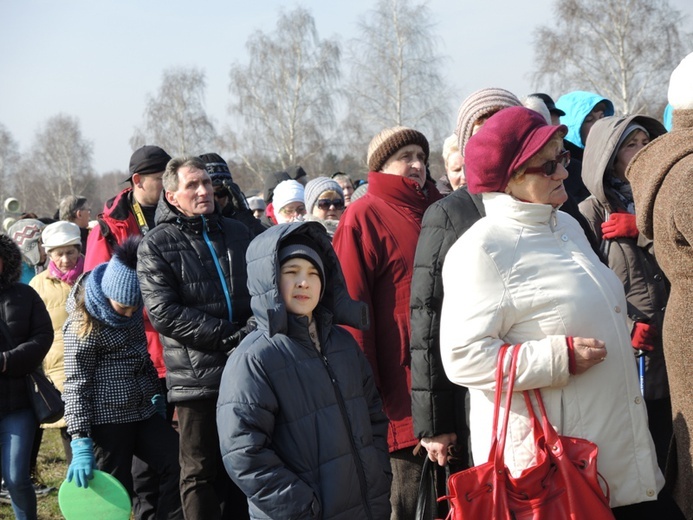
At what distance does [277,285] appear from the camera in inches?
→ 127

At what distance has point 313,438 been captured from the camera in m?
3.17

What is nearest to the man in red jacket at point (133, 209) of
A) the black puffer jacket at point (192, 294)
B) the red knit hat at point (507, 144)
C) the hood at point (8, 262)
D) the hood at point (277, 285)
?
the hood at point (8, 262)

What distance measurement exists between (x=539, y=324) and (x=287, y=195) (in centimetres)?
477

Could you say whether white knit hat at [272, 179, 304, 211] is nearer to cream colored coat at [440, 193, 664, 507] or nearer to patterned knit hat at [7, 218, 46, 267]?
patterned knit hat at [7, 218, 46, 267]

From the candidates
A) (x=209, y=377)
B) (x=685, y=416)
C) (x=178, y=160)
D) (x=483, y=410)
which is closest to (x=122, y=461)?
(x=209, y=377)

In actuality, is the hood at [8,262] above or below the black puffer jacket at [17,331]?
above

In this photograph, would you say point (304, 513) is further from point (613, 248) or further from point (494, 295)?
point (613, 248)

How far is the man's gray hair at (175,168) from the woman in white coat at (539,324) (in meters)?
2.55

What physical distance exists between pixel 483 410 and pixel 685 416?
0.75 metres

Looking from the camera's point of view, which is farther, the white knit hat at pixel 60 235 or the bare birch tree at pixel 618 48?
Answer: the bare birch tree at pixel 618 48

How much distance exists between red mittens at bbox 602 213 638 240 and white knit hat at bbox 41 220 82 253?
4.39 meters

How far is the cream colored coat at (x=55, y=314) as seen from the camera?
649 cm

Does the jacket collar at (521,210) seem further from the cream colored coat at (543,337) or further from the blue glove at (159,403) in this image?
the blue glove at (159,403)

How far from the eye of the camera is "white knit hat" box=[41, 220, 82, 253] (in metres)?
6.86
